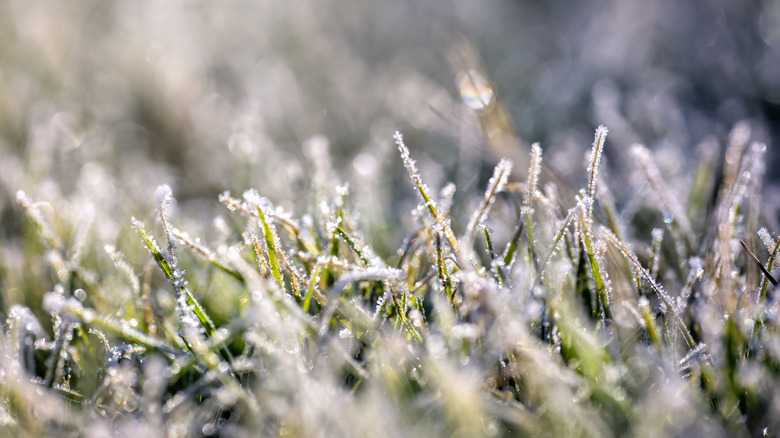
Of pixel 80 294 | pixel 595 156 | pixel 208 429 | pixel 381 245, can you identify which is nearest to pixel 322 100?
pixel 381 245

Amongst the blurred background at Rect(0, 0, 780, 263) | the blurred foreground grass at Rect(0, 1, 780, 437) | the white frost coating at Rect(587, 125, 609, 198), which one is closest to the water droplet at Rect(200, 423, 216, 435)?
the blurred foreground grass at Rect(0, 1, 780, 437)

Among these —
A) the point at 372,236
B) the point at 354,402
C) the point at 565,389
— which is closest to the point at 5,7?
the point at 372,236

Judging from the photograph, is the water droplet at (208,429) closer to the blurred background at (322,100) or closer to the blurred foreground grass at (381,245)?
the blurred foreground grass at (381,245)

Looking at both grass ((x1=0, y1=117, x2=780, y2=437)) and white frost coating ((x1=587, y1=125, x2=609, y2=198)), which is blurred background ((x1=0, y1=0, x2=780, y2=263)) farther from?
white frost coating ((x1=587, y1=125, x2=609, y2=198))

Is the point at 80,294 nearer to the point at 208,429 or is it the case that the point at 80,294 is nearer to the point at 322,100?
the point at 208,429

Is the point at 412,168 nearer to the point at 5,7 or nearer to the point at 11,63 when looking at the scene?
the point at 11,63
